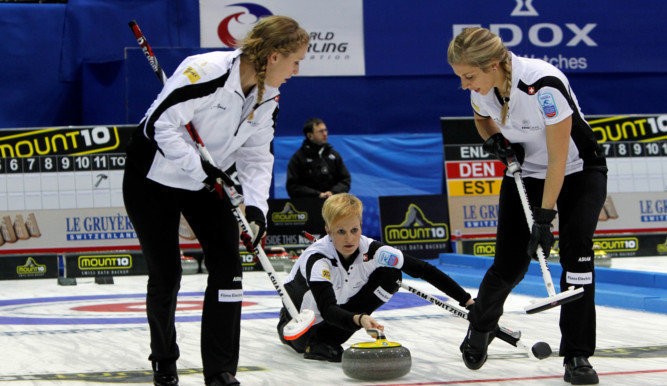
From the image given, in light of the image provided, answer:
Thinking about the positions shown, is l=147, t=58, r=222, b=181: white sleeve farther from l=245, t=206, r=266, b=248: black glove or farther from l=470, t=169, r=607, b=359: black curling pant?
l=470, t=169, r=607, b=359: black curling pant

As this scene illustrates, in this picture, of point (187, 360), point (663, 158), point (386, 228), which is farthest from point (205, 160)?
point (663, 158)

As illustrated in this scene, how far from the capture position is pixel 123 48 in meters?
12.5

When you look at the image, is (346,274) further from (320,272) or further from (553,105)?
(553,105)

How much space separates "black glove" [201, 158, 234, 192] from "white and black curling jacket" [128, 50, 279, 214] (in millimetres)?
25

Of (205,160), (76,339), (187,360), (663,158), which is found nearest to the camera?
(205,160)

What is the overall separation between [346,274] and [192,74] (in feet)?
4.85

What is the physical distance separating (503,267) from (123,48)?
8.98m

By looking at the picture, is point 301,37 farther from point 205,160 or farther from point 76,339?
point 76,339

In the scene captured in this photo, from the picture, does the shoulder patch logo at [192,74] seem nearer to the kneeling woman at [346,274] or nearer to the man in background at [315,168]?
the kneeling woman at [346,274]

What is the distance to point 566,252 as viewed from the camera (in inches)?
161

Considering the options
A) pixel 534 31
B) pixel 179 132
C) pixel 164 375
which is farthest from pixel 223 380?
pixel 534 31

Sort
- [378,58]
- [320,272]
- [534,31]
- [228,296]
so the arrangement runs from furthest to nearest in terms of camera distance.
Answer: [534,31]
[378,58]
[320,272]
[228,296]

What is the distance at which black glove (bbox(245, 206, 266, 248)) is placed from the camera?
3.96 meters

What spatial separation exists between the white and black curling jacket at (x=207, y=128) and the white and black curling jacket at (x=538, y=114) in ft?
2.99
